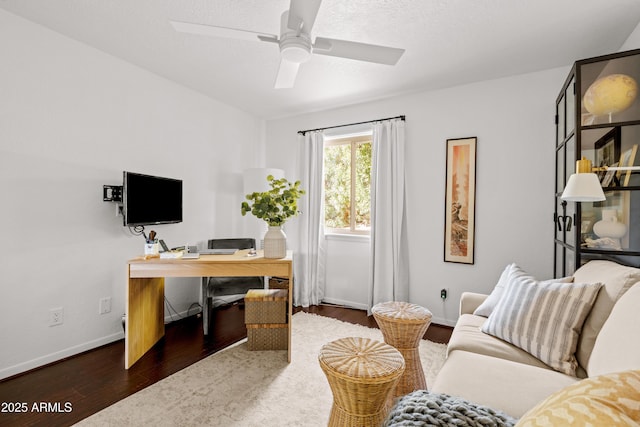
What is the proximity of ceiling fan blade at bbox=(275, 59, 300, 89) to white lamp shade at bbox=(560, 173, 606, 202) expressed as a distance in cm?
176

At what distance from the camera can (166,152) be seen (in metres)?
3.29

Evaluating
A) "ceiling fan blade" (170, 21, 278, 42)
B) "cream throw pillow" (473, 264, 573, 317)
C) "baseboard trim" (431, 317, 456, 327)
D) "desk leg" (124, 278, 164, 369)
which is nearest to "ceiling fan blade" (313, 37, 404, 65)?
"ceiling fan blade" (170, 21, 278, 42)

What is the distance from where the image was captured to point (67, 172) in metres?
2.49

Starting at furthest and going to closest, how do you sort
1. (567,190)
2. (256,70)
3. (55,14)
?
1. (256,70)
2. (55,14)
3. (567,190)

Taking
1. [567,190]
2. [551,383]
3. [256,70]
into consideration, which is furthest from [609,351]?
[256,70]

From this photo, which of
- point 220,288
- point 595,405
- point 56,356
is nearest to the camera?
point 595,405

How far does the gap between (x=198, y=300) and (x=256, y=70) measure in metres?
2.58

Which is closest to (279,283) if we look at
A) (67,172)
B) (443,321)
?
(443,321)

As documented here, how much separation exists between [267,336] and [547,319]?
6.48 ft

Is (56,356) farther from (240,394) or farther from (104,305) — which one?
(240,394)

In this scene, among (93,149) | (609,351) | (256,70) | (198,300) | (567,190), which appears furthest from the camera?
(198,300)

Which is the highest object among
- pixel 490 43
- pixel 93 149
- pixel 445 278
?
pixel 490 43

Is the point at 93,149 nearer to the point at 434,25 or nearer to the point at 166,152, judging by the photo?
the point at 166,152

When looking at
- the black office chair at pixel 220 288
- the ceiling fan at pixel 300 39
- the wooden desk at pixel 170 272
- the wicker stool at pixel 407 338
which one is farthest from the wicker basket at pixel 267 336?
the ceiling fan at pixel 300 39
